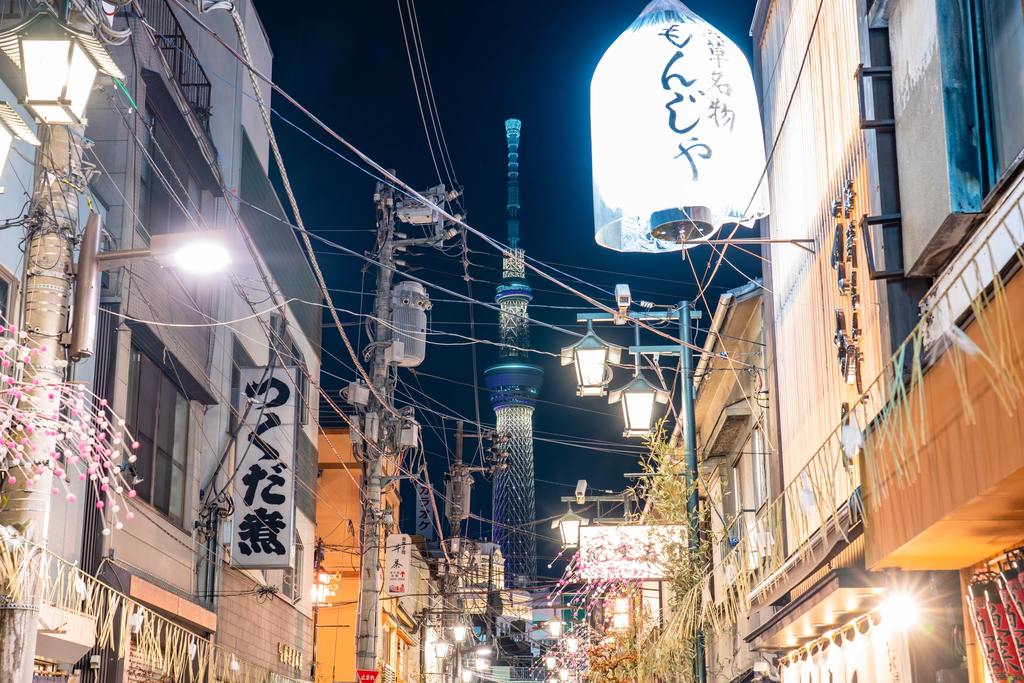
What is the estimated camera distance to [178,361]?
863 inches

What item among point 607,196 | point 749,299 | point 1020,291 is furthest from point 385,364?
point 1020,291

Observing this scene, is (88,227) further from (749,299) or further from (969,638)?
(749,299)

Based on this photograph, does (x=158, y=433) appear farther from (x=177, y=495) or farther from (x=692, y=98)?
(x=692, y=98)

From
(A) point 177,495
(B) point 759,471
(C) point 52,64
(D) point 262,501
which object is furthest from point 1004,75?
(D) point 262,501

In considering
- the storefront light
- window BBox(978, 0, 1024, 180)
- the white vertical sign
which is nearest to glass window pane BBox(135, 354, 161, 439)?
the white vertical sign

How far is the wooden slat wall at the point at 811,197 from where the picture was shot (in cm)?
1131

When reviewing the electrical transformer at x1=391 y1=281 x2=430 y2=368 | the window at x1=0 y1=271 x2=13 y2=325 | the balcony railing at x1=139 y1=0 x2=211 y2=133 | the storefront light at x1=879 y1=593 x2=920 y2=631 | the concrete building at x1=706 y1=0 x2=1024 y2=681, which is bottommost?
the storefront light at x1=879 y1=593 x2=920 y2=631

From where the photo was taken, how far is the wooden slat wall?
11.3 m

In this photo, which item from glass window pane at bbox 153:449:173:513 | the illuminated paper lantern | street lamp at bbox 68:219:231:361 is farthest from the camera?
glass window pane at bbox 153:449:173:513

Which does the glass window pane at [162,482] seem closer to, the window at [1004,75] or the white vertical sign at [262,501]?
the white vertical sign at [262,501]

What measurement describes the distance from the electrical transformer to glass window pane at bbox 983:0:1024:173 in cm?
1978

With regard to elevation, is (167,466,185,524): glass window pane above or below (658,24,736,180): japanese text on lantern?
below

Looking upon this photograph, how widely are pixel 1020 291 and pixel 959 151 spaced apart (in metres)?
3.10

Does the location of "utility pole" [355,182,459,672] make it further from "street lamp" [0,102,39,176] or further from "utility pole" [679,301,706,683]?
"street lamp" [0,102,39,176]
